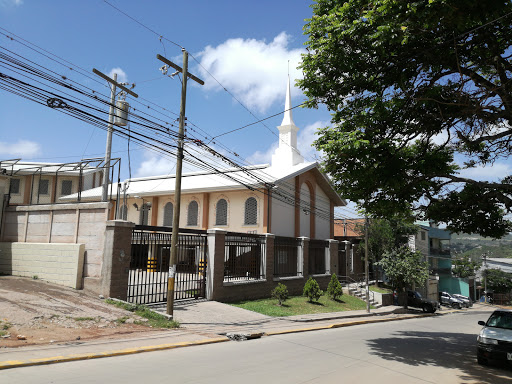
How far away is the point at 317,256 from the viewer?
26562 mm

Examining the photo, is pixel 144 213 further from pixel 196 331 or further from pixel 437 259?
pixel 437 259

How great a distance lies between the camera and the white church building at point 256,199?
27.7m

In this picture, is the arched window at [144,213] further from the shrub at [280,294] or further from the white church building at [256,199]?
the shrub at [280,294]

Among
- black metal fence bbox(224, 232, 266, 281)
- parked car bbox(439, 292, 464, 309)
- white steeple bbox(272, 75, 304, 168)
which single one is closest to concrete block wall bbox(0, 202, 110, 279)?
black metal fence bbox(224, 232, 266, 281)

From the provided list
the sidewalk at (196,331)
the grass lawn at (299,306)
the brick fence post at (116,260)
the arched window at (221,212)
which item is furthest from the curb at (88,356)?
the arched window at (221,212)

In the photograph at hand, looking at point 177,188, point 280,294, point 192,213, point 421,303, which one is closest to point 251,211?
point 192,213

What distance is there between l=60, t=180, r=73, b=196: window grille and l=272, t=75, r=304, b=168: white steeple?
20088 mm

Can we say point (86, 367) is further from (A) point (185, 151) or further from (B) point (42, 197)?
(B) point (42, 197)

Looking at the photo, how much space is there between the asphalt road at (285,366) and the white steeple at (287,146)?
2238cm

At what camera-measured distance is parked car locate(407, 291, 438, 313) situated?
29078mm

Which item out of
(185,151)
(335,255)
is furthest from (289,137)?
(185,151)

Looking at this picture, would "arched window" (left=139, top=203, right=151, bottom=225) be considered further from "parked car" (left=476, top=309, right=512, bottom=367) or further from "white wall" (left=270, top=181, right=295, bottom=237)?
"parked car" (left=476, top=309, right=512, bottom=367)

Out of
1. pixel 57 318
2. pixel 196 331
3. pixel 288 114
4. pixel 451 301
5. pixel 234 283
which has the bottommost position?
pixel 451 301

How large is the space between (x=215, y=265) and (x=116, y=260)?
4633 millimetres
